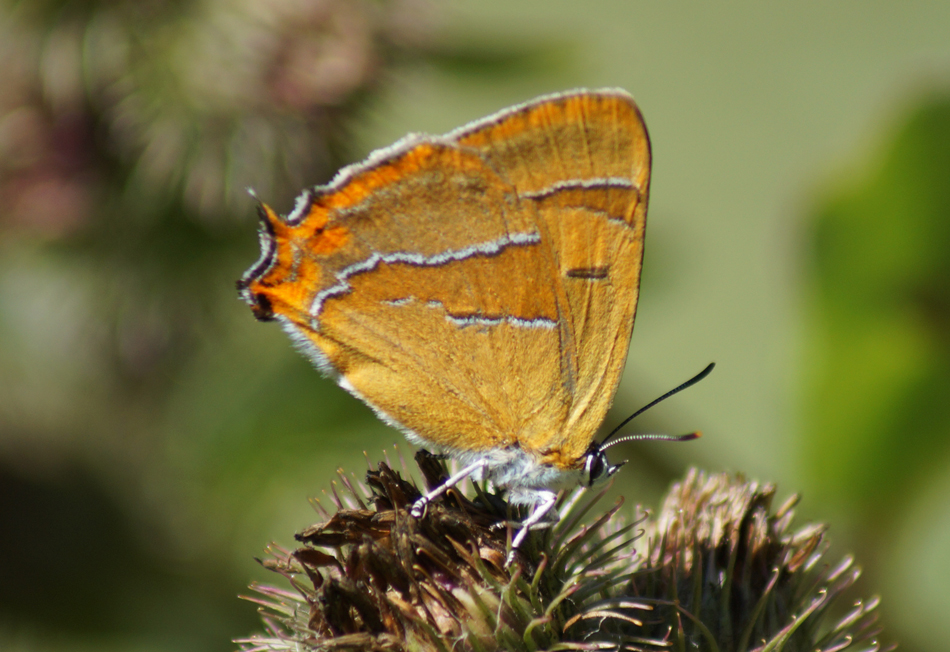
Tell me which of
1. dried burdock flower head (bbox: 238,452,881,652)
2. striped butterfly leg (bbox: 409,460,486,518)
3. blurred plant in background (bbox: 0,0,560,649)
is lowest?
dried burdock flower head (bbox: 238,452,881,652)

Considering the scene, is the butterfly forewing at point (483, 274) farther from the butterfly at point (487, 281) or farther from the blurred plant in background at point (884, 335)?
the blurred plant in background at point (884, 335)

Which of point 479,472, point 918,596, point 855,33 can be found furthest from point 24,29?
point 855,33

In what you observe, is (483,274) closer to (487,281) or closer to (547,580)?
(487,281)

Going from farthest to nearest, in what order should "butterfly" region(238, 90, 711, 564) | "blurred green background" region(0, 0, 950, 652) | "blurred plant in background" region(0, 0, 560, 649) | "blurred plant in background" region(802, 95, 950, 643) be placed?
"blurred plant in background" region(0, 0, 560, 649)
"blurred green background" region(0, 0, 950, 652)
"blurred plant in background" region(802, 95, 950, 643)
"butterfly" region(238, 90, 711, 564)

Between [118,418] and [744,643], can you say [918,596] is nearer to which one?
[744,643]

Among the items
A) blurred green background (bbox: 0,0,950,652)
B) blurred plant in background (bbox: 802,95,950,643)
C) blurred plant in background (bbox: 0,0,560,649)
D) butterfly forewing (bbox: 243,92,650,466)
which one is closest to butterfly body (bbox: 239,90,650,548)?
butterfly forewing (bbox: 243,92,650,466)

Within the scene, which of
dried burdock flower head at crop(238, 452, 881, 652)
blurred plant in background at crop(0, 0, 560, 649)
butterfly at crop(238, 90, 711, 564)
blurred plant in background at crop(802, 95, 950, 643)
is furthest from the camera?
blurred plant in background at crop(0, 0, 560, 649)

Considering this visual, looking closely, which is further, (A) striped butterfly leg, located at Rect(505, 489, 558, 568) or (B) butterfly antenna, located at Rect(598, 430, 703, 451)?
(B) butterfly antenna, located at Rect(598, 430, 703, 451)

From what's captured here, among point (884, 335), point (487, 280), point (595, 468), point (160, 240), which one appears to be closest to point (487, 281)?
point (487, 280)

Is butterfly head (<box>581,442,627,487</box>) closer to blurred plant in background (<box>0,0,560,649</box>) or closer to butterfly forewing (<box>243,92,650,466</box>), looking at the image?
butterfly forewing (<box>243,92,650,466</box>)
